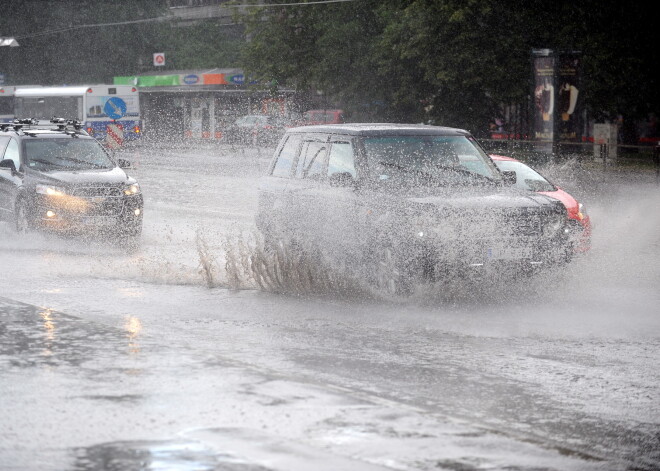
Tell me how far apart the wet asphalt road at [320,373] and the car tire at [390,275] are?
16 cm

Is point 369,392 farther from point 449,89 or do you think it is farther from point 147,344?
point 449,89

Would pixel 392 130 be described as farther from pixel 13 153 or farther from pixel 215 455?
pixel 13 153

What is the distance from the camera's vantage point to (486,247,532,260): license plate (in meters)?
10.5

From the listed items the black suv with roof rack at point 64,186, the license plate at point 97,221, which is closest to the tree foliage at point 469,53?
the black suv with roof rack at point 64,186

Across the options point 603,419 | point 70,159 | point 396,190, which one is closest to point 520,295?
point 396,190

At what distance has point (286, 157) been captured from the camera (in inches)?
510

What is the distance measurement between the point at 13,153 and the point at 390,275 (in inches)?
345

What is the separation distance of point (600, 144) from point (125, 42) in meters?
44.7

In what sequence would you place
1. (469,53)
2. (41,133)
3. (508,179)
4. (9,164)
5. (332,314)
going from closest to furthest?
(332,314) < (508,179) < (9,164) < (41,133) < (469,53)

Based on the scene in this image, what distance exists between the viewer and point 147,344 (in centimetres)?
867

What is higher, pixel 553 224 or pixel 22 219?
pixel 553 224

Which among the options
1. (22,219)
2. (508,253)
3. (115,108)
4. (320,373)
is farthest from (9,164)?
(115,108)

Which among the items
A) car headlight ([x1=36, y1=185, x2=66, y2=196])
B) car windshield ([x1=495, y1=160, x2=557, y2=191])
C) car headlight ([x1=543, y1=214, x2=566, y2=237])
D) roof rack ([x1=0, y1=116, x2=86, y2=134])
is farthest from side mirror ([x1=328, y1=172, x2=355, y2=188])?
roof rack ([x1=0, y1=116, x2=86, y2=134])

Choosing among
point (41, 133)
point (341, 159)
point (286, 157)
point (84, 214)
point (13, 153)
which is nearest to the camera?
point (341, 159)
